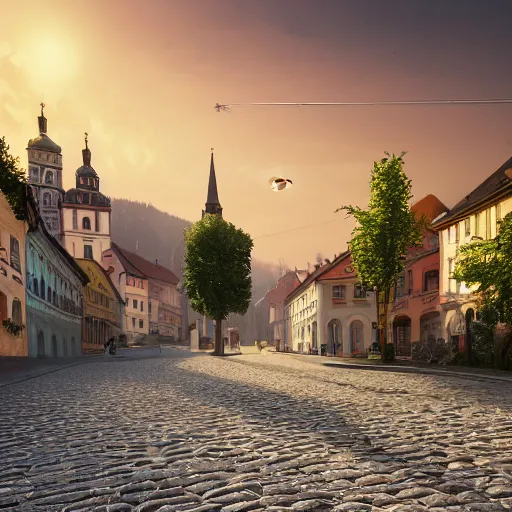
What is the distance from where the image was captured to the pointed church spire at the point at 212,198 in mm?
97188

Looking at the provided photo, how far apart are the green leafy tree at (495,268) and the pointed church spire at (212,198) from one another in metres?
77.2

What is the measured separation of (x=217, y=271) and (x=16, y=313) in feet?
69.5

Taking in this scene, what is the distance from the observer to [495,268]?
20.3m

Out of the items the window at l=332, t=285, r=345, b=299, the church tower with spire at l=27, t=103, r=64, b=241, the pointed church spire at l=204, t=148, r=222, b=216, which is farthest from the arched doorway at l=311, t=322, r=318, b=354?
the church tower with spire at l=27, t=103, r=64, b=241

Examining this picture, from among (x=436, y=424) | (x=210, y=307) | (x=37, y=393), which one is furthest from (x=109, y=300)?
(x=436, y=424)

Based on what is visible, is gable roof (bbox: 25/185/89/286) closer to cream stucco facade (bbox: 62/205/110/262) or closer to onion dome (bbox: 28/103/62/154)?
cream stucco facade (bbox: 62/205/110/262)

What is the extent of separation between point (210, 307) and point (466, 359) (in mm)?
Answer: 24180

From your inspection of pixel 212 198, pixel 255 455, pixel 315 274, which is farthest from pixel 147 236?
pixel 255 455

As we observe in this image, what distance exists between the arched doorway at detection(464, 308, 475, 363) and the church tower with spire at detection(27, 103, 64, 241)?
2932 inches

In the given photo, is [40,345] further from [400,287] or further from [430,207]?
[430,207]

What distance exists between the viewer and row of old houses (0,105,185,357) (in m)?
27.4

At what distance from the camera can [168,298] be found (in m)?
101

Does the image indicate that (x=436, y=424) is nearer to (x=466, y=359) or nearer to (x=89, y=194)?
(x=466, y=359)

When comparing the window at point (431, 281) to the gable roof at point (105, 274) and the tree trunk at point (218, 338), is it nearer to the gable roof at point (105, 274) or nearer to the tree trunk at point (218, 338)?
the tree trunk at point (218, 338)
